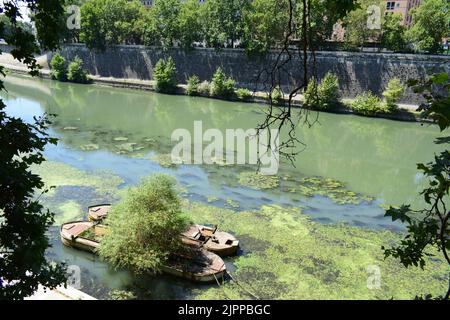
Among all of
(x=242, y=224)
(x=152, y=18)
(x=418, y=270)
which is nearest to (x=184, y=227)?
(x=242, y=224)

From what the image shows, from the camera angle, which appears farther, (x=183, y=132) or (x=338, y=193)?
(x=183, y=132)

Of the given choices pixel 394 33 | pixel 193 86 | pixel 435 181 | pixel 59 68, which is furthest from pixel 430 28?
pixel 59 68

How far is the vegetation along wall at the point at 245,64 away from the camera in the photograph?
21.7 meters

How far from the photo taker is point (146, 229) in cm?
723

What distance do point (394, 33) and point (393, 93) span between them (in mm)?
4635

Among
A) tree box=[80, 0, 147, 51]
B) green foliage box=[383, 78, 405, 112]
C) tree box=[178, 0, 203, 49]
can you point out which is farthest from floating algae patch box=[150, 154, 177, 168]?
tree box=[80, 0, 147, 51]

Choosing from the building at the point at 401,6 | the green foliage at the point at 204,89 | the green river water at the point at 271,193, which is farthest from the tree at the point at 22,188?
the building at the point at 401,6

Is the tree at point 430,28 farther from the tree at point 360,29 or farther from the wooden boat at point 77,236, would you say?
the wooden boat at point 77,236

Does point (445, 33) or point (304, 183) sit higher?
point (445, 33)

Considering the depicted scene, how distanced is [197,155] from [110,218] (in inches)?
275

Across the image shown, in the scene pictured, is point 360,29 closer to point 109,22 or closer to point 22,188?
point 109,22

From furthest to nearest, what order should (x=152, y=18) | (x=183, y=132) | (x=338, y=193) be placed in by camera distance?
(x=152, y=18)
(x=183, y=132)
(x=338, y=193)

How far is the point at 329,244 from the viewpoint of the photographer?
902 centimetres
